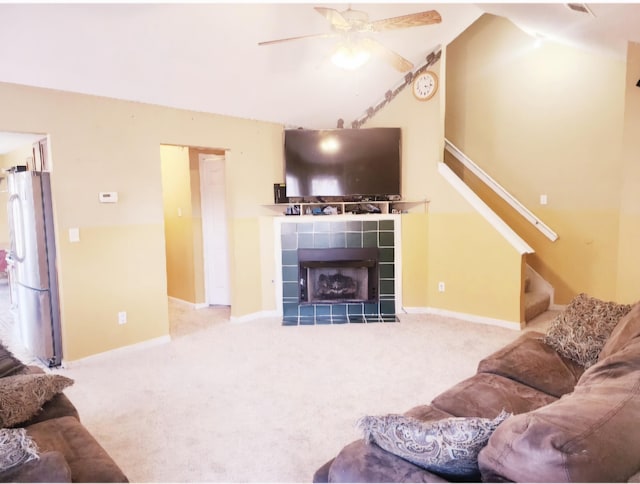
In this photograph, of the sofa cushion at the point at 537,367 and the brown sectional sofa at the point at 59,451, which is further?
the sofa cushion at the point at 537,367

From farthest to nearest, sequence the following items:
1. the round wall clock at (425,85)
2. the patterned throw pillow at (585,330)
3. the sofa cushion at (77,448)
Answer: the round wall clock at (425,85), the patterned throw pillow at (585,330), the sofa cushion at (77,448)

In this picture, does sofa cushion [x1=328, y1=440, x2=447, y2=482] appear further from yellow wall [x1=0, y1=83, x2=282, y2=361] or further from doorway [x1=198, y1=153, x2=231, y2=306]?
doorway [x1=198, y1=153, x2=231, y2=306]

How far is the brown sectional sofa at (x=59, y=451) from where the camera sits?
1241mm

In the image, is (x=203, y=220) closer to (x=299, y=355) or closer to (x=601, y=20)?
(x=299, y=355)

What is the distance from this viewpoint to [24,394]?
180cm

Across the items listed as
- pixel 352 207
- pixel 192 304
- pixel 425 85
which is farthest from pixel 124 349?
pixel 425 85

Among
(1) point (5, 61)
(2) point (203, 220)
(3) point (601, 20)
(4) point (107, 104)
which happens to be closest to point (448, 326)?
(3) point (601, 20)

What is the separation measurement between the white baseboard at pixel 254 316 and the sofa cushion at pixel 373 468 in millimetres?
3634

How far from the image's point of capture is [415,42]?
14.4 feet

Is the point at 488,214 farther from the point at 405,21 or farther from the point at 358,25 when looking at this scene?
the point at 358,25

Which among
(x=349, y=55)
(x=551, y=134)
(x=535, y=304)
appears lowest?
(x=535, y=304)

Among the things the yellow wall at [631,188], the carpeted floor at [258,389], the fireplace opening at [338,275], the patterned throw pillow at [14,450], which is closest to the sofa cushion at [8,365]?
the carpeted floor at [258,389]

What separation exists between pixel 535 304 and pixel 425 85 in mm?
2795

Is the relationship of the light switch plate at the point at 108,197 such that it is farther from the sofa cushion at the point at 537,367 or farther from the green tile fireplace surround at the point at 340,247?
the sofa cushion at the point at 537,367
